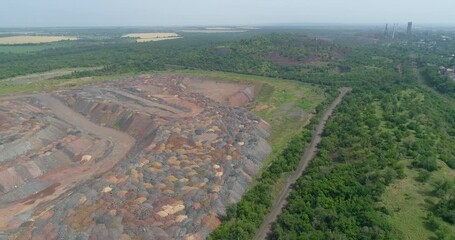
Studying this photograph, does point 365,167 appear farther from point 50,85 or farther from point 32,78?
point 32,78

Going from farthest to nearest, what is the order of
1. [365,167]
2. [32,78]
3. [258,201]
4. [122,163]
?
[32,78] < [122,163] < [365,167] < [258,201]

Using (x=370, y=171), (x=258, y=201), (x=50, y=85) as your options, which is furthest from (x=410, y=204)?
(x=50, y=85)

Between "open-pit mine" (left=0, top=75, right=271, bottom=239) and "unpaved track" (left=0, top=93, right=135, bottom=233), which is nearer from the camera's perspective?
"open-pit mine" (left=0, top=75, right=271, bottom=239)

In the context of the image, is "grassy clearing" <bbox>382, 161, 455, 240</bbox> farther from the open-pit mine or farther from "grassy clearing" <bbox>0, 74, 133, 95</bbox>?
"grassy clearing" <bbox>0, 74, 133, 95</bbox>

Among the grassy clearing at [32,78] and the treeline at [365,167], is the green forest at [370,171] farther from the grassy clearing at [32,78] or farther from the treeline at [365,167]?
the grassy clearing at [32,78]

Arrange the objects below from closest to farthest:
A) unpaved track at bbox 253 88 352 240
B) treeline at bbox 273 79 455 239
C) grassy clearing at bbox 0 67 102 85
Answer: treeline at bbox 273 79 455 239
unpaved track at bbox 253 88 352 240
grassy clearing at bbox 0 67 102 85

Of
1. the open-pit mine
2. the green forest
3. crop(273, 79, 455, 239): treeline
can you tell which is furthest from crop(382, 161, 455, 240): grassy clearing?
the open-pit mine

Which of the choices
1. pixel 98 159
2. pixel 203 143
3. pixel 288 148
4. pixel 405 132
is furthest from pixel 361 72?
pixel 98 159

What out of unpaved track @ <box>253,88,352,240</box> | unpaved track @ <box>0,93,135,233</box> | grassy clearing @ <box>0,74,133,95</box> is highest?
grassy clearing @ <box>0,74,133,95</box>
